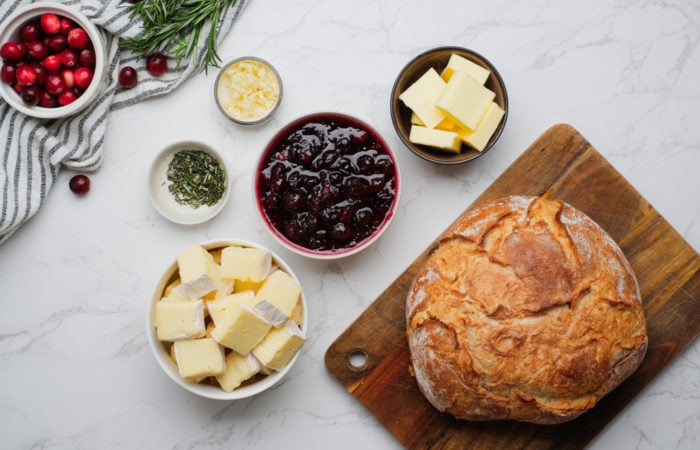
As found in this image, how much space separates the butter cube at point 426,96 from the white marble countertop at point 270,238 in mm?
229

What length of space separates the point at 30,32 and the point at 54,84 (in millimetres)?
246

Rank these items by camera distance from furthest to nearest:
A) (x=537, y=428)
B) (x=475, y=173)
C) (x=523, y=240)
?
(x=475, y=173), (x=537, y=428), (x=523, y=240)

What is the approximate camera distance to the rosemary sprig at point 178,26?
281cm

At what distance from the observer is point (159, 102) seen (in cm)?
295

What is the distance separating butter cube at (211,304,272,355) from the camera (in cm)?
247

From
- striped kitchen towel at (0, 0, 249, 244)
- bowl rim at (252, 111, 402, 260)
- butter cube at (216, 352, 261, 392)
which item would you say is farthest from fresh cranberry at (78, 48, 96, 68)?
butter cube at (216, 352, 261, 392)

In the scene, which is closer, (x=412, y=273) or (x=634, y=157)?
(x=412, y=273)

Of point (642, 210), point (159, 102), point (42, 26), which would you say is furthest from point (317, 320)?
point (42, 26)

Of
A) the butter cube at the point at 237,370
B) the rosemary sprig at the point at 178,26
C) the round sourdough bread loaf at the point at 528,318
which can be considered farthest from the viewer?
the rosemary sprig at the point at 178,26

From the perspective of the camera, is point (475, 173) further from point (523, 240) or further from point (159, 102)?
point (159, 102)

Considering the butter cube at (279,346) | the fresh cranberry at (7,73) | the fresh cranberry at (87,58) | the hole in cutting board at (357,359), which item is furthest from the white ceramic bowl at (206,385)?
the fresh cranberry at (7,73)

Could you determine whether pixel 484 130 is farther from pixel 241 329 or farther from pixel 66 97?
pixel 66 97

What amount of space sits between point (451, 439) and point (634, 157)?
1.56m

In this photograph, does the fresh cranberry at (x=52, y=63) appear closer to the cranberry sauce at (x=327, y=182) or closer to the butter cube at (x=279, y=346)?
the cranberry sauce at (x=327, y=182)
